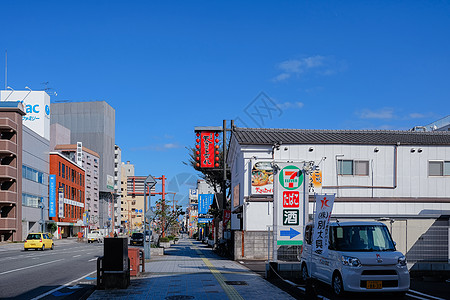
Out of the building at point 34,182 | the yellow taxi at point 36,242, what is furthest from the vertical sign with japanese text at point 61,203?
the yellow taxi at point 36,242

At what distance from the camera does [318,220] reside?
11281 millimetres

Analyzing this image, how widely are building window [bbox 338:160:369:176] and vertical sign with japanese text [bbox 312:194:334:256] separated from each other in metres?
15.4

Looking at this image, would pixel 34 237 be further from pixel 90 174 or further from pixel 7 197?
pixel 90 174

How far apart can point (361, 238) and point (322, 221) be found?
1.79 meters

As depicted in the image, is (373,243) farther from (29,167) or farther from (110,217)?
(110,217)

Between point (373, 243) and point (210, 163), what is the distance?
19.4m

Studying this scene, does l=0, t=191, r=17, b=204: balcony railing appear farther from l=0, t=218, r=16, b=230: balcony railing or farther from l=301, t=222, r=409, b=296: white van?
l=301, t=222, r=409, b=296: white van

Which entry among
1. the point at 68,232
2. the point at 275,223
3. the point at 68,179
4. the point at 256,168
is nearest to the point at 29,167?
the point at 68,179

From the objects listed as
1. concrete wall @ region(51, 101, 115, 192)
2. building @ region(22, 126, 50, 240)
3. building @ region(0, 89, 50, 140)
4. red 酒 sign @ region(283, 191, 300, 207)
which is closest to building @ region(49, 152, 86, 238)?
building @ region(22, 126, 50, 240)

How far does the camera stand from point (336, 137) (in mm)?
27656

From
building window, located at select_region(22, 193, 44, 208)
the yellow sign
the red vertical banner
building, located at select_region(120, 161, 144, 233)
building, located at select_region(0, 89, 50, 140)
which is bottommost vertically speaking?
building, located at select_region(120, 161, 144, 233)

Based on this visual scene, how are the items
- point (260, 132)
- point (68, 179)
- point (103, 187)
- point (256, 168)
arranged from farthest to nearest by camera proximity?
1. point (103, 187)
2. point (68, 179)
3. point (260, 132)
4. point (256, 168)

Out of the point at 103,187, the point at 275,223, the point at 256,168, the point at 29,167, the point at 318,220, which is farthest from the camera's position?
the point at 103,187

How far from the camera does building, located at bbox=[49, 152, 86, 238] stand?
271 feet
